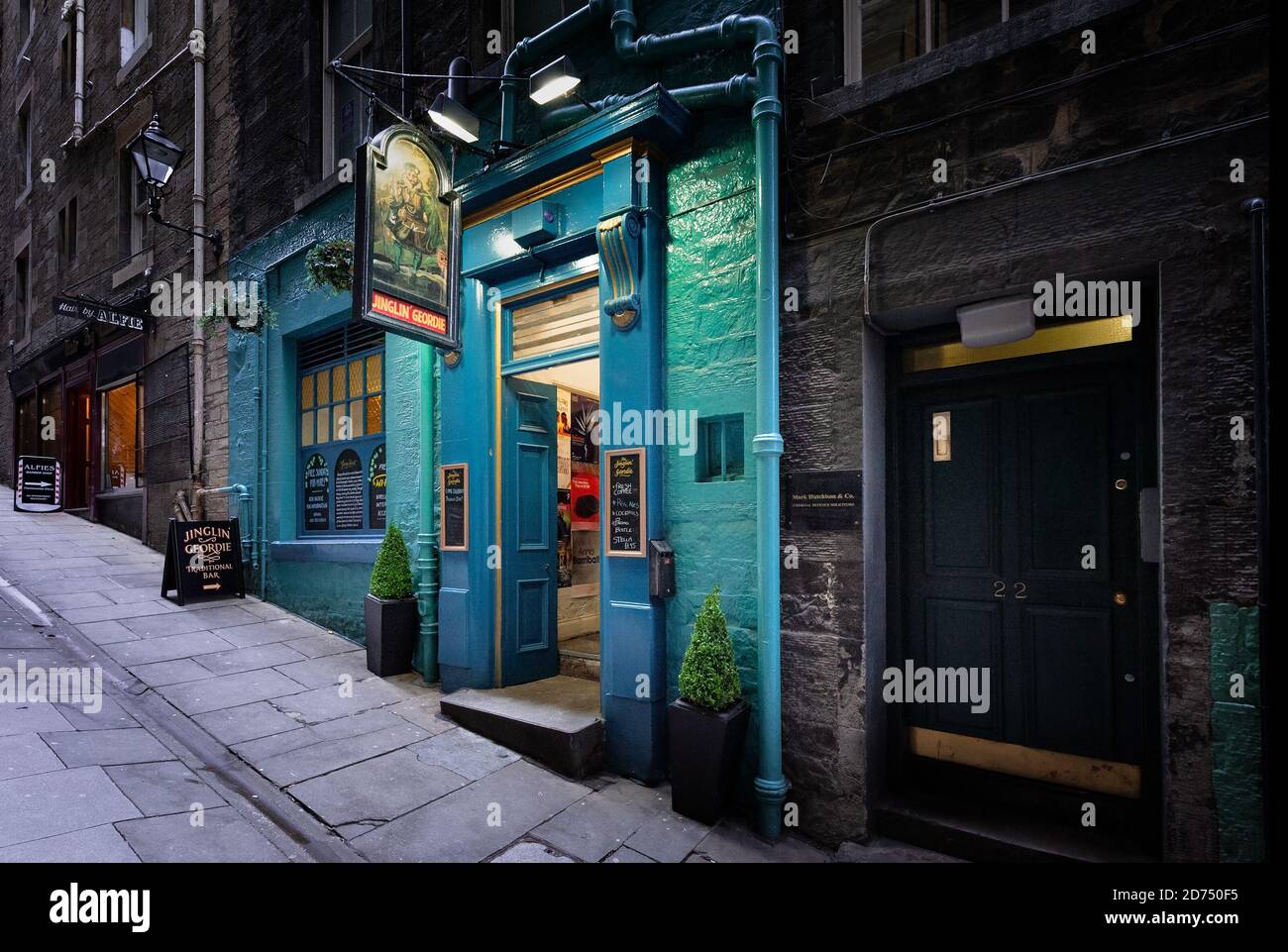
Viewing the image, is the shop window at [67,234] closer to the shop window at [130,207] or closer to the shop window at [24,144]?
the shop window at [130,207]

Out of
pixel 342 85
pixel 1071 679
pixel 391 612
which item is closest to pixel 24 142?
pixel 342 85

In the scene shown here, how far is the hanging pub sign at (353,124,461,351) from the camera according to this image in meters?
4.75

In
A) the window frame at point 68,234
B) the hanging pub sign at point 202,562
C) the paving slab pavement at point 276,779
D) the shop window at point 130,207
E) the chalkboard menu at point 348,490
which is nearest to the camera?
the paving slab pavement at point 276,779

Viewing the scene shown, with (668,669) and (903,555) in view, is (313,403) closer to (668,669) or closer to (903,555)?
(668,669)

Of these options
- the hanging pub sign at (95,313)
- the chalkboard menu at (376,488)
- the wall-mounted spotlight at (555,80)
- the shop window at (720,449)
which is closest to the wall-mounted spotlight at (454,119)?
the wall-mounted spotlight at (555,80)

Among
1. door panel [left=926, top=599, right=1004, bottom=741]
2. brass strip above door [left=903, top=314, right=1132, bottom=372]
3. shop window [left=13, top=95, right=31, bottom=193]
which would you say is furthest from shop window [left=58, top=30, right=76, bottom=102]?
door panel [left=926, top=599, right=1004, bottom=741]

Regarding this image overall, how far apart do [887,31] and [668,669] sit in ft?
15.6

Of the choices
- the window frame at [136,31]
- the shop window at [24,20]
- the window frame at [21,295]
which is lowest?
the window frame at [21,295]

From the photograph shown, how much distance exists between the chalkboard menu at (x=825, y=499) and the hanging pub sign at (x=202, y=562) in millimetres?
7432

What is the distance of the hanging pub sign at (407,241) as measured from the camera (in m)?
4.75

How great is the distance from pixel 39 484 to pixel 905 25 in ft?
55.2

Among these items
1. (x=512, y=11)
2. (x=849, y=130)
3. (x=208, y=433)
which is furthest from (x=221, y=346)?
(x=849, y=130)

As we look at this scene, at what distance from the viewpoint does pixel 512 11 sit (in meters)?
6.44

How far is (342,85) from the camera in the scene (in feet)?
26.5
